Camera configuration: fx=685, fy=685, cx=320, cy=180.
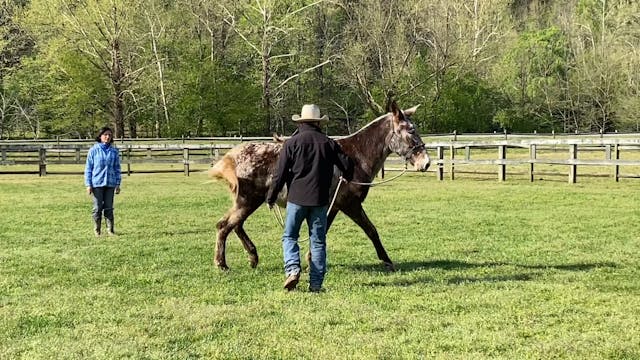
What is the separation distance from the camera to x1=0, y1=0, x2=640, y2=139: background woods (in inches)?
1668

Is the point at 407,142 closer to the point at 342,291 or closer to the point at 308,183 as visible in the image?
the point at 308,183

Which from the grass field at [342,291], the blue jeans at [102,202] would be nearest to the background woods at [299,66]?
the grass field at [342,291]

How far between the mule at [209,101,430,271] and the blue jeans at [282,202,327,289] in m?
1.08

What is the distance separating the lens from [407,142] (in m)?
8.08

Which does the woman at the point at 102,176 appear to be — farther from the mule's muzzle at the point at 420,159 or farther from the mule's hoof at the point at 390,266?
the mule's muzzle at the point at 420,159

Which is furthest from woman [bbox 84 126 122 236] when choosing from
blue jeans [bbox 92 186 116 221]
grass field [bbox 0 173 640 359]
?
grass field [bbox 0 173 640 359]

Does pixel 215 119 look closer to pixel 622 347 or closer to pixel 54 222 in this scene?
pixel 54 222

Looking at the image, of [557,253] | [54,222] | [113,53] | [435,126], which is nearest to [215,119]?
[113,53]

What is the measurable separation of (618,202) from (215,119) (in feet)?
112

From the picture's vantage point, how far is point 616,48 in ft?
167

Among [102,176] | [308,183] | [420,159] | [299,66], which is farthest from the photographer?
[299,66]

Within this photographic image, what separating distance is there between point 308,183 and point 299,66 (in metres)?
45.1

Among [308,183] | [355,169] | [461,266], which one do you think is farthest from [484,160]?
[308,183]

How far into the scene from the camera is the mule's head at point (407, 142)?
8039 mm
